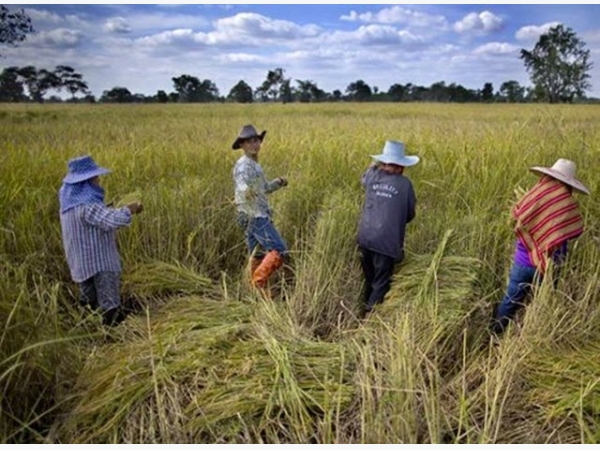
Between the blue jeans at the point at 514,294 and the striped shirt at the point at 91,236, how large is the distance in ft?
7.45

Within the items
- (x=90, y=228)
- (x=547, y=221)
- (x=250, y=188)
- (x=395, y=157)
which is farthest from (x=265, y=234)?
(x=547, y=221)

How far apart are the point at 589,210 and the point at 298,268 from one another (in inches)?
86.9

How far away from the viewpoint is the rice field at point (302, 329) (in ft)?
6.25

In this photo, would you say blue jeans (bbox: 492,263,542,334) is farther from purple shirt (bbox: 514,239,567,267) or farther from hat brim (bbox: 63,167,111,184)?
hat brim (bbox: 63,167,111,184)

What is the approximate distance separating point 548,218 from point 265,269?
1.74 meters

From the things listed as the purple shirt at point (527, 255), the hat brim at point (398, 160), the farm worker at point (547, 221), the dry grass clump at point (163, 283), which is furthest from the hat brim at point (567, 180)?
the dry grass clump at point (163, 283)

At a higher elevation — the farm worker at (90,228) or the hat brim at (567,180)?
the hat brim at (567,180)

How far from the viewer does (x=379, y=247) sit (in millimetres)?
3018

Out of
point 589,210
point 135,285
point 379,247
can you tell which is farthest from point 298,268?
point 589,210

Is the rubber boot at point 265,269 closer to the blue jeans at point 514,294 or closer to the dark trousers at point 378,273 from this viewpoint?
the dark trousers at point 378,273

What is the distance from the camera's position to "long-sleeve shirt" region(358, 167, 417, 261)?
299 cm

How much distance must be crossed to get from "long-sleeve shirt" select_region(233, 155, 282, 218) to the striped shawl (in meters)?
1.68

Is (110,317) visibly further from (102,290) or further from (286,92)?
(286,92)

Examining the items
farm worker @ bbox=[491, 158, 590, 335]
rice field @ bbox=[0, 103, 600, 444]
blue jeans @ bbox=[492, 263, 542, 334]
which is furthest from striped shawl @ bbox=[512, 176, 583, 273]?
rice field @ bbox=[0, 103, 600, 444]
